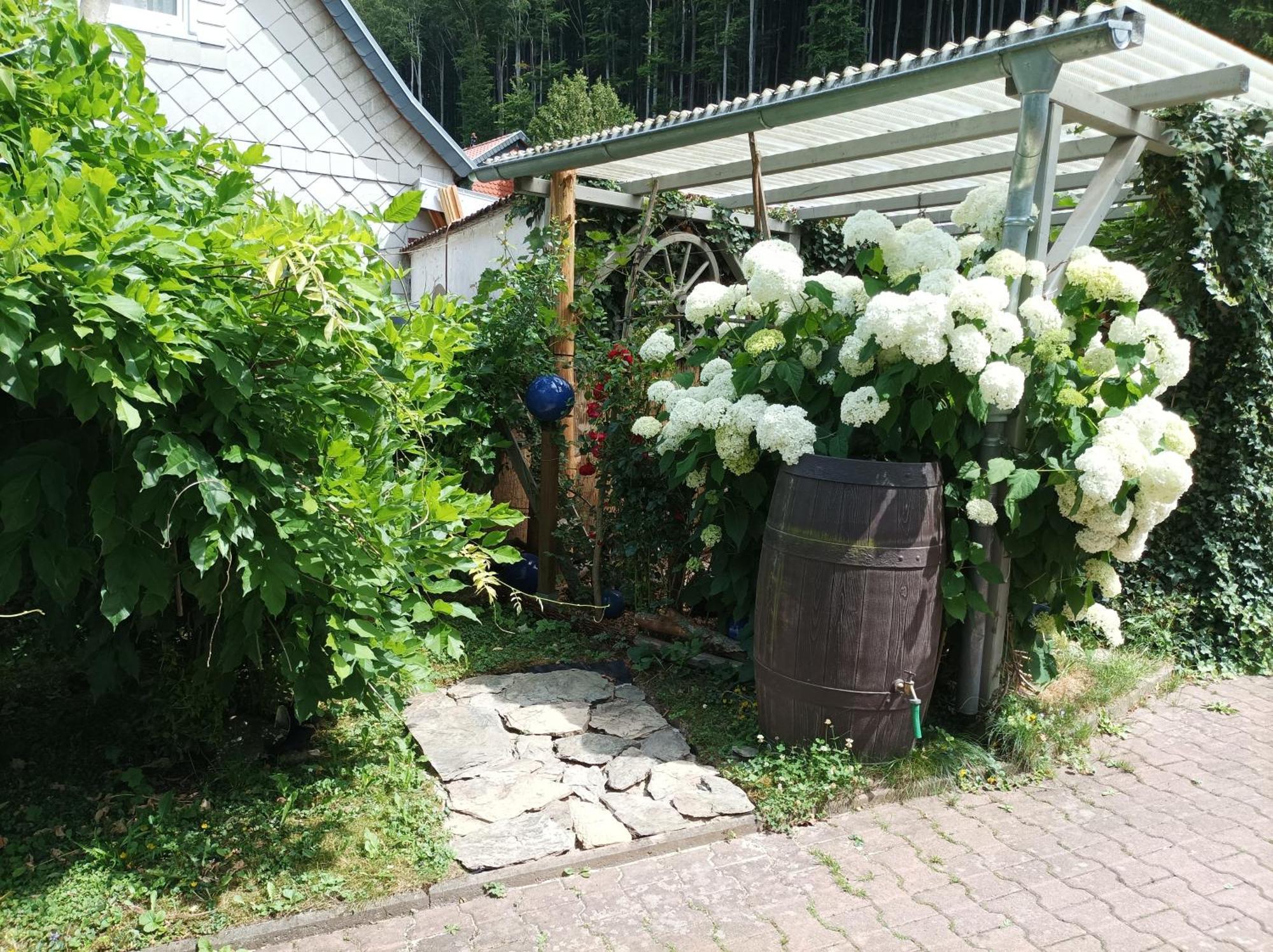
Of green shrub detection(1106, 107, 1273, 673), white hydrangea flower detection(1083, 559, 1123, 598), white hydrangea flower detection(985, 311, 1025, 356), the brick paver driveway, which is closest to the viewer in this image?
the brick paver driveway

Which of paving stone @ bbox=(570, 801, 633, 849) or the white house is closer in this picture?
paving stone @ bbox=(570, 801, 633, 849)

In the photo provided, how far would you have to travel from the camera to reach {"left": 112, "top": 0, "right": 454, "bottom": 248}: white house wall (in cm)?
821

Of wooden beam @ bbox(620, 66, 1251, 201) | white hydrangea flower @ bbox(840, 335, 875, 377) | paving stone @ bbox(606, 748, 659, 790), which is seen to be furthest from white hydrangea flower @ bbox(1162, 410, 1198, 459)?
paving stone @ bbox(606, 748, 659, 790)

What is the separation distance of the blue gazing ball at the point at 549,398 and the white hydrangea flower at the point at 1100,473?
106 inches

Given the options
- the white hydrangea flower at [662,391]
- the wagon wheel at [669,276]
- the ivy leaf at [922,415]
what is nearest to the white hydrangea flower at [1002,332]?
the ivy leaf at [922,415]

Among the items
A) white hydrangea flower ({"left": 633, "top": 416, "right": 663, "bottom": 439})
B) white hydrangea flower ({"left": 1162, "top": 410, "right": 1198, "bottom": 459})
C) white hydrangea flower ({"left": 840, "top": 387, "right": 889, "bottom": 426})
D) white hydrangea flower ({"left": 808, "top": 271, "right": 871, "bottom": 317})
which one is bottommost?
white hydrangea flower ({"left": 633, "top": 416, "right": 663, "bottom": 439})

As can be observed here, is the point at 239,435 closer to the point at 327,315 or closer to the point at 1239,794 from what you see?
the point at 327,315

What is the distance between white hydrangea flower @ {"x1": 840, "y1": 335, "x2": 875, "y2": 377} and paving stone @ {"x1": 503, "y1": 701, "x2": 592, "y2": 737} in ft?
5.94

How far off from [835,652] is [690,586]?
1.18 meters

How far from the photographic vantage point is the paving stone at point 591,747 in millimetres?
3623

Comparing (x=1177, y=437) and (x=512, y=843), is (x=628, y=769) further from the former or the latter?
(x=1177, y=437)

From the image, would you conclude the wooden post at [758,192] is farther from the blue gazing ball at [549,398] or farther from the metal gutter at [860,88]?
the blue gazing ball at [549,398]

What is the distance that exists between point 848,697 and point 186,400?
7.89 ft

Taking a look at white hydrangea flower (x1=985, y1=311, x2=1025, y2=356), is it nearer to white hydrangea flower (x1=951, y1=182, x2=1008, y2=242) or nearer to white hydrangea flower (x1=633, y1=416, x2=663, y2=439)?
white hydrangea flower (x1=951, y1=182, x2=1008, y2=242)
